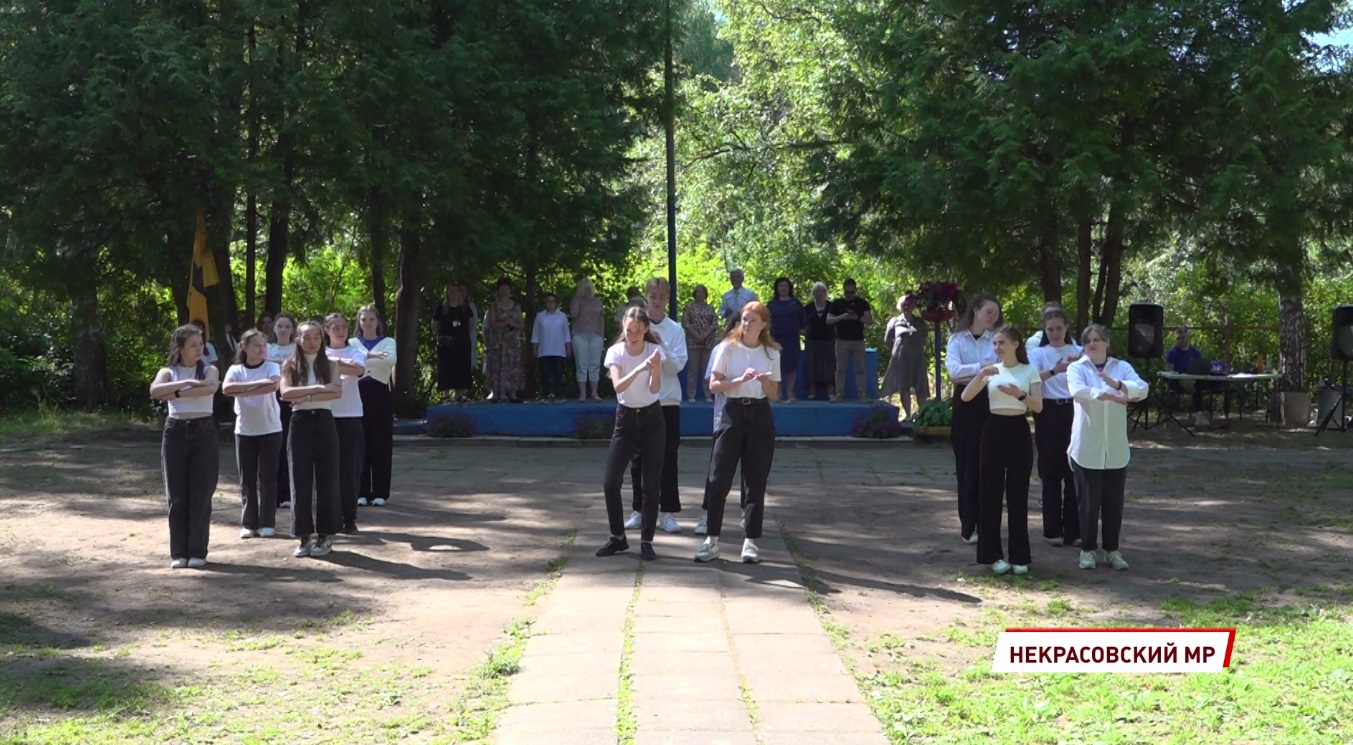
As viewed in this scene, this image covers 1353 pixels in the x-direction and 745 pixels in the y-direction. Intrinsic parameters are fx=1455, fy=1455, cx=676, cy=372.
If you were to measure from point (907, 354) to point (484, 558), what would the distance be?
1116cm

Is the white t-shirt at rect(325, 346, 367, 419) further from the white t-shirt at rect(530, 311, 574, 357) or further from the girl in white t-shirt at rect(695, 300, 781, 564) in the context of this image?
the white t-shirt at rect(530, 311, 574, 357)

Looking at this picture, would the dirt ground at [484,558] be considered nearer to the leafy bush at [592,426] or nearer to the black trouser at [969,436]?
the black trouser at [969,436]

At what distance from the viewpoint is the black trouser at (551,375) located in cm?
2020

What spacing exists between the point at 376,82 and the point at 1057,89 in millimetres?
8588

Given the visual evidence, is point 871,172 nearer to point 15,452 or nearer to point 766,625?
point 15,452

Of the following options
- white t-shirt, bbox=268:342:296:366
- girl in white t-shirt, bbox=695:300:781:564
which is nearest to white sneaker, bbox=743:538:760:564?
girl in white t-shirt, bbox=695:300:781:564

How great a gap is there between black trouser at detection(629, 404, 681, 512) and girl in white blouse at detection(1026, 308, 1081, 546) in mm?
2433

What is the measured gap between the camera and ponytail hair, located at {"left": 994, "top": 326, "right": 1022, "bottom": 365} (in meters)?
8.97

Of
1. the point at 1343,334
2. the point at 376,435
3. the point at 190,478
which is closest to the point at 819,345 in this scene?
the point at 1343,334

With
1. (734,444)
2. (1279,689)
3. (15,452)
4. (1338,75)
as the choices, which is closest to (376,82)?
(15,452)

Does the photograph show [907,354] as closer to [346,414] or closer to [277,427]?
[346,414]

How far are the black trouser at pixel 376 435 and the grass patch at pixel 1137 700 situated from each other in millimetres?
5595

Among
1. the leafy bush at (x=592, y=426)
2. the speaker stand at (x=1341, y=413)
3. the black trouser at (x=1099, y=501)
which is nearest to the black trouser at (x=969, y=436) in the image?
the black trouser at (x=1099, y=501)

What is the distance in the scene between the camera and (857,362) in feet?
65.8
